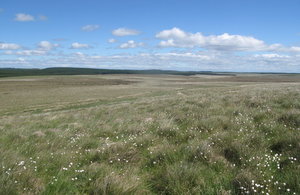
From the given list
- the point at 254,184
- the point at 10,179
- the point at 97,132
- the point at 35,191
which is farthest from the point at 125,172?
the point at 97,132

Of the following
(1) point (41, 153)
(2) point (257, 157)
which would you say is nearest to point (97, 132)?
(1) point (41, 153)

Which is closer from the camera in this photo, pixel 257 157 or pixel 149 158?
pixel 257 157

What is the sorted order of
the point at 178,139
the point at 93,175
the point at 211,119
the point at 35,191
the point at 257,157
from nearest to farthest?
1. the point at 35,191
2. the point at 93,175
3. the point at 257,157
4. the point at 178,139
5. the point at 211,119

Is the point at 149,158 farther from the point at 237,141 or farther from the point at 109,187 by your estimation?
the point at 237,141

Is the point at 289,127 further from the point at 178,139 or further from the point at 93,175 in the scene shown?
the point at 93,175

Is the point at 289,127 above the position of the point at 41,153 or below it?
above

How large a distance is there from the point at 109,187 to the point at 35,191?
1.04 metres

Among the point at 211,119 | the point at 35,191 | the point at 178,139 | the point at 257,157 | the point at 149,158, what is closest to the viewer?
the point at 35,191

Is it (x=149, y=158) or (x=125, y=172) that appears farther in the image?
(x=149, y=158)

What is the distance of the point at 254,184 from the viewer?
11.0 ft

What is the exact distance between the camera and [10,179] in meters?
3.42

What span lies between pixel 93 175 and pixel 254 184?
2495mm

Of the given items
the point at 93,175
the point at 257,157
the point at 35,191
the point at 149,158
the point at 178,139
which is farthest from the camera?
the point at 178,139

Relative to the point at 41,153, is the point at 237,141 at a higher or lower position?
higher
